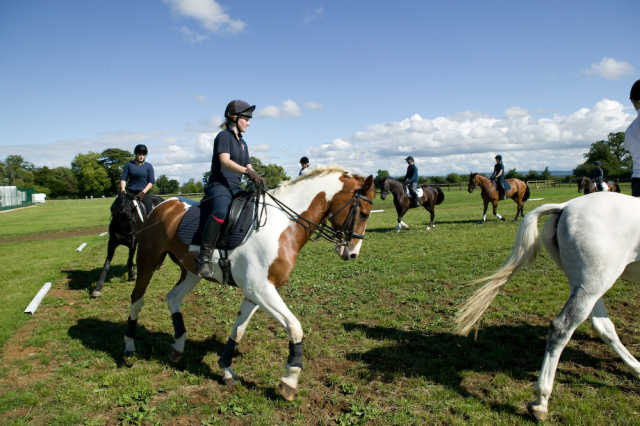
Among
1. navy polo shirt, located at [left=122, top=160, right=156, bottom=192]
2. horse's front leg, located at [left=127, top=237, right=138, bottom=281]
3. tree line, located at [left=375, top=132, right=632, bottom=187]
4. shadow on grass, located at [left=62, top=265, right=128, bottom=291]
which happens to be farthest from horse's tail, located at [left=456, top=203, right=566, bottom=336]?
tree line, located at [left=375, top=132, right=632, bottom=187]

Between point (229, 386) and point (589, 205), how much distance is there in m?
4.37

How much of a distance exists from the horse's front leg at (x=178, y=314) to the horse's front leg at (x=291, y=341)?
1.63 metres

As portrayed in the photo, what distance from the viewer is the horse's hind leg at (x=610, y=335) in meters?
3.82

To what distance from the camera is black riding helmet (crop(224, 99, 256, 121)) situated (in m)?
4.18

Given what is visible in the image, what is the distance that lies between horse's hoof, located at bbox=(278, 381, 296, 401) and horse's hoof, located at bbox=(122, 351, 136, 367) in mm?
2262

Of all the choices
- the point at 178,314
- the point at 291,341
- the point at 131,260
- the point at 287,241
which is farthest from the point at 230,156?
the point at 131,260

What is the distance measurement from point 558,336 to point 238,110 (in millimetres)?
4159

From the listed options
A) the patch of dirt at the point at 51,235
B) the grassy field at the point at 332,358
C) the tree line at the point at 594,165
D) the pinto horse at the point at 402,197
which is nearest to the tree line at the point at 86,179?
the tree line at the point at 594,165

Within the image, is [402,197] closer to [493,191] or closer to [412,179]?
[412,179]

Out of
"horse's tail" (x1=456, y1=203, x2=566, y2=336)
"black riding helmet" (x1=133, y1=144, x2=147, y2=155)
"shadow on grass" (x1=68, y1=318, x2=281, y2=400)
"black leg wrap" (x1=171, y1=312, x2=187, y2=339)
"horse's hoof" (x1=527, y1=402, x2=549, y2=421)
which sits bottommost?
"shadow on grass" (x1=68, y1=318, x2=281, y2=400)

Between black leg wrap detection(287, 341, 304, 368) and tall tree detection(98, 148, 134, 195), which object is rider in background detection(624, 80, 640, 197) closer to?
black leg wrap detection(287, 341, 304, 368)

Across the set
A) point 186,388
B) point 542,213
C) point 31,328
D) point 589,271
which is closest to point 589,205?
point 542,213

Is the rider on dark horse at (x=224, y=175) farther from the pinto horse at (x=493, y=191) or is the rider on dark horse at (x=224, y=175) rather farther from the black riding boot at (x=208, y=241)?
the pinto horse at (x=493, y=191)

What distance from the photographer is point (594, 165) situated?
68.1 meters
